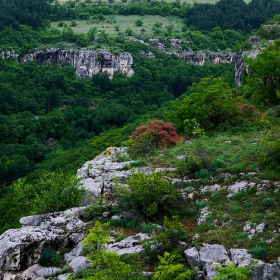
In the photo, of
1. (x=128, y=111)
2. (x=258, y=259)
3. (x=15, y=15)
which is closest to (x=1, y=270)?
(x=258, y=259)

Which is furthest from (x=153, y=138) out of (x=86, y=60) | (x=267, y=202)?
(x=86, y=60)

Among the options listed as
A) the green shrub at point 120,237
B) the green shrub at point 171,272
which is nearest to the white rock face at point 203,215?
the green shrub at point 120,237

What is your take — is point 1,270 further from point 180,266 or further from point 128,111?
point 128,111

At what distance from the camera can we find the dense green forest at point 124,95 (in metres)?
19.6

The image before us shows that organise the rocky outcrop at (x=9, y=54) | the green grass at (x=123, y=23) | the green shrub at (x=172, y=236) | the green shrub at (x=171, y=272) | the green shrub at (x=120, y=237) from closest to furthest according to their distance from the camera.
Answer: the green shrub at (x=171, y=272) < the green shrub at (x=172, y=236) < the green shrub at (x=120, y=237) < the rocky outcrop at (x=9, y=54) < the green grass at (x=123, y=23)

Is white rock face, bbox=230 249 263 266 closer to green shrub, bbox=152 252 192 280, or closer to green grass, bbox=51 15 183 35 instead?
green shrub, bbox=152 252 192 280

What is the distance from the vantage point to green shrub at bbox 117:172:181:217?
16.0m

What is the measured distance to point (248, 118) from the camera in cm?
2808

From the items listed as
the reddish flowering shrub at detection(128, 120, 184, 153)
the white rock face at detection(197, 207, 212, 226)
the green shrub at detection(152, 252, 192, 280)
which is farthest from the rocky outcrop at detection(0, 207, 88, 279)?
the reddish flowering shrub at detection(128, 120, 184, 153)

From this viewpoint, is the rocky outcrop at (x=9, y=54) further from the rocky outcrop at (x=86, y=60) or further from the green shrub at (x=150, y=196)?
the green shrub at (x=150, y=196)

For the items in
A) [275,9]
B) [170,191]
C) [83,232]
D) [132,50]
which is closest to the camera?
[83,232]

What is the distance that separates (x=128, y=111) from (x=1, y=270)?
80.7m

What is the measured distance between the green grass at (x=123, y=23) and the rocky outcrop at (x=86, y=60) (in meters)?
17.5

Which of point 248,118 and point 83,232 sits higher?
point 248,118
